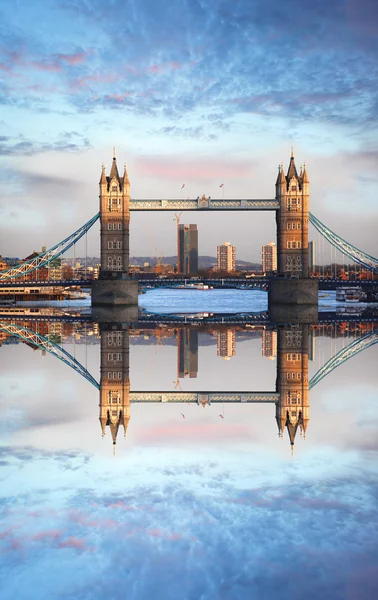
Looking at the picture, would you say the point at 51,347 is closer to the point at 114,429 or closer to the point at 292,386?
the point at 292,386

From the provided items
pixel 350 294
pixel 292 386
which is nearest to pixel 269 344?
pixel 292 386

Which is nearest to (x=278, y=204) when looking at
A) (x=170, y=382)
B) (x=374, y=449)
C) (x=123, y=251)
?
(x=123, y=251)

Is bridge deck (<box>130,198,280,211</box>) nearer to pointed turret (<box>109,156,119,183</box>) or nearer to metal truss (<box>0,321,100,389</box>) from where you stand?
pointed turret (<box>109,156,119,183</box>)

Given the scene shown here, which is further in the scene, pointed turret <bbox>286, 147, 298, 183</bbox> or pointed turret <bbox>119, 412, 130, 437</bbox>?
pointed turret <bbox>286, 147, 298, 183</bbox>

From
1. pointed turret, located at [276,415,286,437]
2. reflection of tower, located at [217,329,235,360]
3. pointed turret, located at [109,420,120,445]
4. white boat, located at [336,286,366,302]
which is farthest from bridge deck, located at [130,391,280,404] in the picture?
white boat, located at [336,286,366,302]

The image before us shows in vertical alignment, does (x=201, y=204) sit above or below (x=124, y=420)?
above

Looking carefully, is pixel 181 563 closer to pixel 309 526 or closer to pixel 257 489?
pixel 309 526
